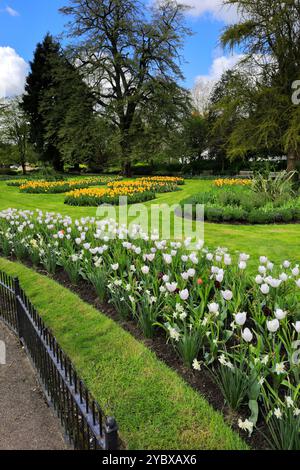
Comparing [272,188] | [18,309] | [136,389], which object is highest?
[272,188]

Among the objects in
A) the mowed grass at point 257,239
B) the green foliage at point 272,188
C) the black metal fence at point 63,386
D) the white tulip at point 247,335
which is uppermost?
the green foliage at point 272,188

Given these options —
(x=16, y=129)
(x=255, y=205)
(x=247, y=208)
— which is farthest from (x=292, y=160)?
(x=16, y=129)

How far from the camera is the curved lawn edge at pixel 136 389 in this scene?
2803mm

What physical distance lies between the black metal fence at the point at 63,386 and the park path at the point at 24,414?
4.0 inches

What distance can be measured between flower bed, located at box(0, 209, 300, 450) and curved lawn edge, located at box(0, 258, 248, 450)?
0.77 feet

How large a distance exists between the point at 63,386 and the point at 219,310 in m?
1.87

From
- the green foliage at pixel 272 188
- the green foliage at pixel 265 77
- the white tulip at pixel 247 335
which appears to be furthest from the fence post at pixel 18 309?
the green foliage at pixel 265 77

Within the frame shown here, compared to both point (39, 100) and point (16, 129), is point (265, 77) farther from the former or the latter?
point (16, 129)

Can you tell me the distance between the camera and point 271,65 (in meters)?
22.0

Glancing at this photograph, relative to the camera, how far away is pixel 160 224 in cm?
1032

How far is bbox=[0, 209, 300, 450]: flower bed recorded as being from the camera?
111 inches

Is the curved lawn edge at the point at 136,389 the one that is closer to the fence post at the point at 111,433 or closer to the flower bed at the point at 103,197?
the fence post at the point at 111,433

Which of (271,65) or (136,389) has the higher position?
(271,65)

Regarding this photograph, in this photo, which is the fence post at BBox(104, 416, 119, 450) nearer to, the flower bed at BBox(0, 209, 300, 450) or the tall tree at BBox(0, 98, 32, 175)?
the flower bed at BBox(0, 209, 300, 450)
